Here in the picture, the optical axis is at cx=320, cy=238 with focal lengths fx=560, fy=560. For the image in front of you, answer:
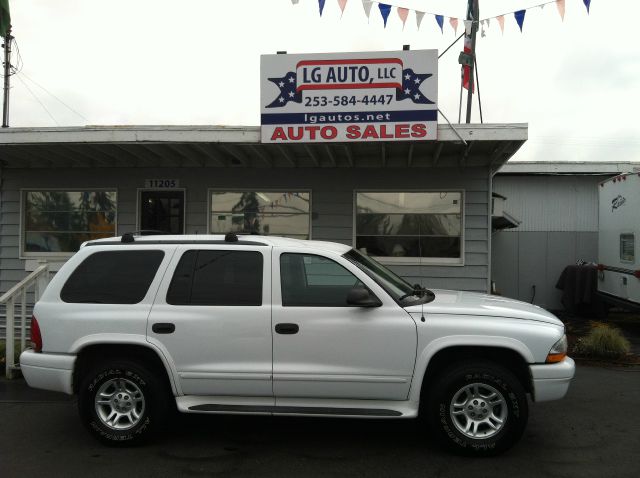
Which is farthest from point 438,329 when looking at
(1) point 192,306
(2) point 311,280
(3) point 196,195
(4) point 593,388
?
(3) point 196,195

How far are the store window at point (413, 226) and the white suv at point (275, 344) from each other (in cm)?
456

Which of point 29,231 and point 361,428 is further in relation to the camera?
point 29,231

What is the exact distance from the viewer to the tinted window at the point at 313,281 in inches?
178

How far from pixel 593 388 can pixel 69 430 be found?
5602 millimetres

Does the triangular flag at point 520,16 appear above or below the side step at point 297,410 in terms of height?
above

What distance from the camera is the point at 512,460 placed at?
4.31 meters

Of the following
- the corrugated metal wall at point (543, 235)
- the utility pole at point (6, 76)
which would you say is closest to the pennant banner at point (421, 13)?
the corrugated metal wall at point (543, 235)

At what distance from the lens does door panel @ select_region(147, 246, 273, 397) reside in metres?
4.45

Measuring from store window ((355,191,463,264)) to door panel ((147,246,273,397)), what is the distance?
503 cm

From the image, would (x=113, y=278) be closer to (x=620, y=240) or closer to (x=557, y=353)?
(x=557, y=353)

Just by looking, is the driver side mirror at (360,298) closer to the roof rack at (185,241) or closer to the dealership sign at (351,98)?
the roof rack at (185,241)

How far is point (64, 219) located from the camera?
1002cm

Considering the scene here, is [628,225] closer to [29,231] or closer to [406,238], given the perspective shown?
[406,238]

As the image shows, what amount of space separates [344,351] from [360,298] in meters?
0.44
